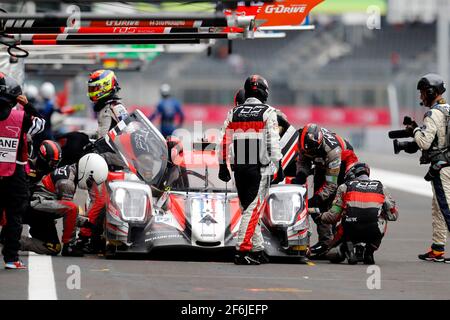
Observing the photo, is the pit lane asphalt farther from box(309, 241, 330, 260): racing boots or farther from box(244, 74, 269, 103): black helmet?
box(244, 74, 269, 103): black helmet

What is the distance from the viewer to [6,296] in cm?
845

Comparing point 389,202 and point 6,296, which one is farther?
point 389,202

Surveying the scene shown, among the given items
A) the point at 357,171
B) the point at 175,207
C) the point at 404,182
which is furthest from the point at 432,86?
the point at 404,182

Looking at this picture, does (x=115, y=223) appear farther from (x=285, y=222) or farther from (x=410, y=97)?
(x=410, y=97)

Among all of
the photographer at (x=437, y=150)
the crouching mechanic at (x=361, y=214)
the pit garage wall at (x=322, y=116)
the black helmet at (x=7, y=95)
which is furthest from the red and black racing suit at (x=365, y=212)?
the pit garage wall at (x=322, y=116)

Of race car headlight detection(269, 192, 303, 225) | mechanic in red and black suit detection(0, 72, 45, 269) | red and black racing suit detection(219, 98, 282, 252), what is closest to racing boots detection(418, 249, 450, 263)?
race car headlight detection(269, 192, 303, 225)

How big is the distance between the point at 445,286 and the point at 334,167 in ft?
8.68

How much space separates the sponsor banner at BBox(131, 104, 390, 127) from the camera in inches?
1929

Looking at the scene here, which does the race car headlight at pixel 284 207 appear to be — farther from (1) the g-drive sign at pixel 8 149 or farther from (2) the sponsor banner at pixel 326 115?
(2) the sponsor banner at pixel 326 115

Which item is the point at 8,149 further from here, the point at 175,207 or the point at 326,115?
the point at 326,115

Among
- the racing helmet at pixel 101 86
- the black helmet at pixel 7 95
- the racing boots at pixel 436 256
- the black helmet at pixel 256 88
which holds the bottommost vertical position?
the racing boots at pixel 436 256

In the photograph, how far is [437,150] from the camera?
40.2 ft

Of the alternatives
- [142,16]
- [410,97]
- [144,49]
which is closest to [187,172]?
[142,16]

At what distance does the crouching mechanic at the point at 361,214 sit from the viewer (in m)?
11.4
